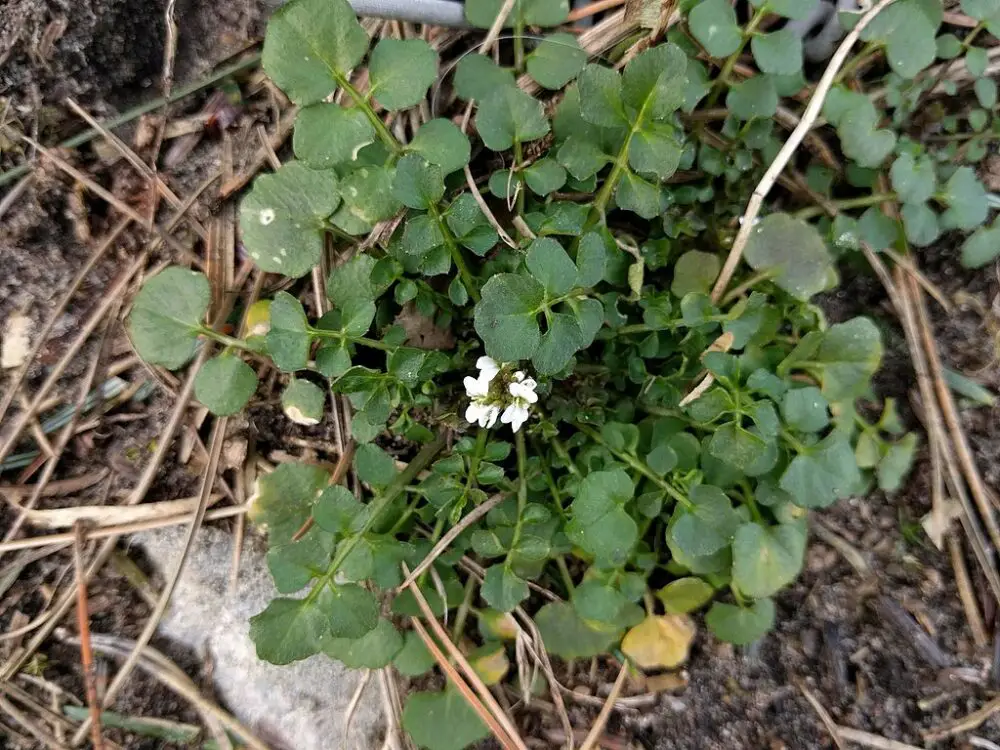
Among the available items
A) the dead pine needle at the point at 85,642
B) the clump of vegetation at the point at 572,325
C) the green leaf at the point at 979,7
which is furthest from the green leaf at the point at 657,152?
the dead pine needle at the point at 85,642

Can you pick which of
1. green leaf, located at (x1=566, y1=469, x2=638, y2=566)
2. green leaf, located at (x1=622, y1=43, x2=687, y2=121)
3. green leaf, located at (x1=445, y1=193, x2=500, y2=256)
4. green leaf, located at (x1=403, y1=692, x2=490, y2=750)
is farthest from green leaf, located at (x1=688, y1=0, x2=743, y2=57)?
green leaf, located at (x1=403, y1=692, x2=490, y2=750)

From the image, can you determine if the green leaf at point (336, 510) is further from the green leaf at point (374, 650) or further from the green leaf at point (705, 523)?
the green leaf at point (705, 523)

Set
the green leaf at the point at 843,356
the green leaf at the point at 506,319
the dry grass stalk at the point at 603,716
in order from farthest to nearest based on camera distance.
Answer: the dry grass stalk at the point at 603,716 < the green leaf at the point at 843,356 < the green leaf at the point at 506,319

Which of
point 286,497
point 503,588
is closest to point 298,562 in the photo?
point 286,497

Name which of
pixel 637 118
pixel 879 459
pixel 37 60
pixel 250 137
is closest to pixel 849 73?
pixel 637 118

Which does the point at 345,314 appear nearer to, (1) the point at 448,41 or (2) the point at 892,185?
(1) the point at 448,41

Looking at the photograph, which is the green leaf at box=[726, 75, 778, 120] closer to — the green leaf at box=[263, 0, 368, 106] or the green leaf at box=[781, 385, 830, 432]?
the green leaf at box=[781, 385, 830, 432]

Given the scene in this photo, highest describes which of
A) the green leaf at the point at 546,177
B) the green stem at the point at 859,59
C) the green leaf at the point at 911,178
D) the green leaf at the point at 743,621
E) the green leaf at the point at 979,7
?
the green leaf at the point at 979,7
